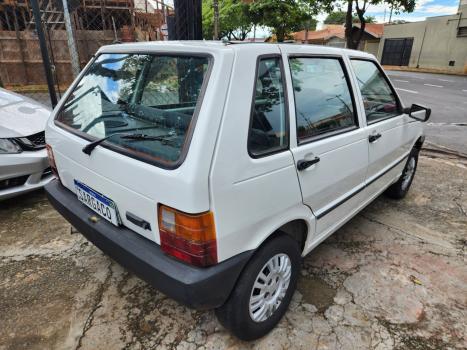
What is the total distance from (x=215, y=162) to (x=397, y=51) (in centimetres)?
3476

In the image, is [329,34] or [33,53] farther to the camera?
[329,34]

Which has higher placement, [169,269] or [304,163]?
[304,163]

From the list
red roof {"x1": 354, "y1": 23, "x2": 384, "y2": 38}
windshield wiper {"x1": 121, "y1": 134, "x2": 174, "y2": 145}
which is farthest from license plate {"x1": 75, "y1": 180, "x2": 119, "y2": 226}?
red roof {"x1": 354, "y1": 23, "x2": 384, "y2": 38}

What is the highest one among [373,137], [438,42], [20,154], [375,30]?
[375,30]

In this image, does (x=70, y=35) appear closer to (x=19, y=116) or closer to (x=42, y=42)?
(x=42, y=42)

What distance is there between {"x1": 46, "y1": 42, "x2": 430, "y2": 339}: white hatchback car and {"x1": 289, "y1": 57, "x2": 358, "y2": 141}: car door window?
12 millimetres

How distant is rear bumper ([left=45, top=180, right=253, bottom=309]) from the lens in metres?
1.50

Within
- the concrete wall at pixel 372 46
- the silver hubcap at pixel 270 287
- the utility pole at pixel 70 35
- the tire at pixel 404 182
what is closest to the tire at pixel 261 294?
the silver hubcap at pixel 270 287

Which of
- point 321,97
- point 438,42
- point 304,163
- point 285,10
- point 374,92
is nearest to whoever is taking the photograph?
point 304,163

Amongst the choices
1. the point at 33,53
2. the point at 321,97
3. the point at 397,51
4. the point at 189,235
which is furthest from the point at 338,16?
the point at 189,235

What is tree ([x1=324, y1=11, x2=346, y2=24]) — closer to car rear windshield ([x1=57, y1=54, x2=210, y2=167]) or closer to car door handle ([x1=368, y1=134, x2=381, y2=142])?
car door handle ([x1=368, y1=134, x2=381, y2=142])

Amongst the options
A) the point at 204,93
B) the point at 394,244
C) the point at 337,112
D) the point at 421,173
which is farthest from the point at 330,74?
the point at 421,173

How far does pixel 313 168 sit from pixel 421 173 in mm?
3464

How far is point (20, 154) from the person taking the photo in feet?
10.4
